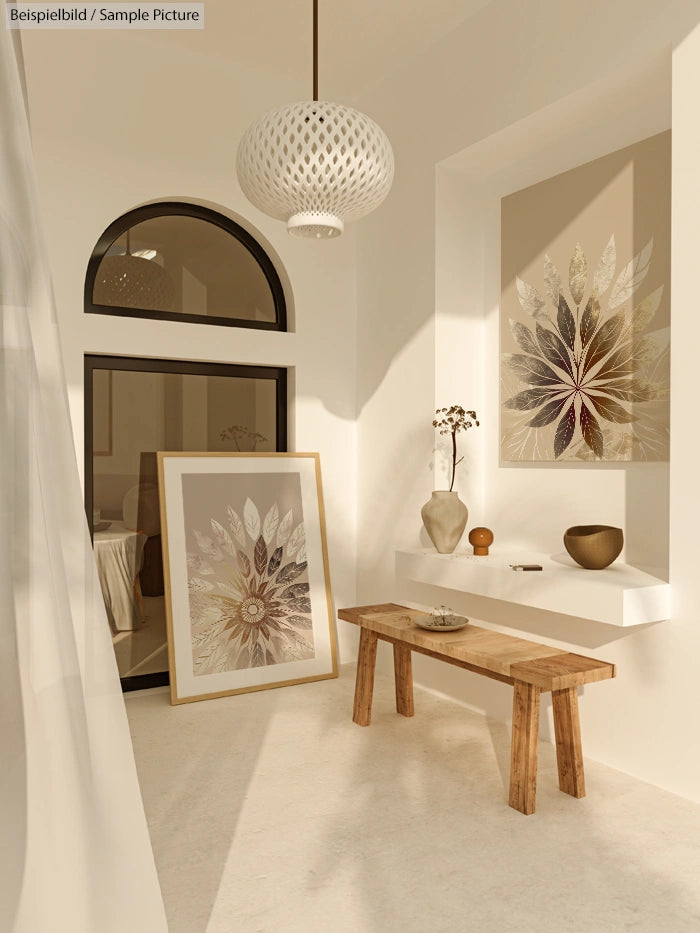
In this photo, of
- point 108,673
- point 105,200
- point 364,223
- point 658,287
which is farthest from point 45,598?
point 364,223

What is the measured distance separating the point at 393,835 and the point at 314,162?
6.50 ft

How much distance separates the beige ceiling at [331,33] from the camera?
336 cm

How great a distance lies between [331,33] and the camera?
357cm

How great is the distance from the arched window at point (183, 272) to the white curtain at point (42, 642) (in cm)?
268

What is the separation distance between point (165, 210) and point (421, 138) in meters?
1.36

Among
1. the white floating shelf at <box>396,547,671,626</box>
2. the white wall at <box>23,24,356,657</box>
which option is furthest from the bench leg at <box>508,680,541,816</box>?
the white wall at <box>23,24,356,657</box>

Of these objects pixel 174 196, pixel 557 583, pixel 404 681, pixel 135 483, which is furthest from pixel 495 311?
pixel 135 483

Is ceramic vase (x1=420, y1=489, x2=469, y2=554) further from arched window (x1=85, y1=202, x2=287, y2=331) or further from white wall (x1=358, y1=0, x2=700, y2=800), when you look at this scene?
arched window (x1=85, y1=202, x2=287, y2=331)

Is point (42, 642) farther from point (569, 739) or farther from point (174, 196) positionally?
point (174, 196)

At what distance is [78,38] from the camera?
3434mm

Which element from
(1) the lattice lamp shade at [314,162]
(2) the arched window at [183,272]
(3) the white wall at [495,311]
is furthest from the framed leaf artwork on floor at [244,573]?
(1) the lattice lamp shade at [314,162]

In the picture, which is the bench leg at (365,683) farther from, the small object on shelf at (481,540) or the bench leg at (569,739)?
the bench leg at (569,739)

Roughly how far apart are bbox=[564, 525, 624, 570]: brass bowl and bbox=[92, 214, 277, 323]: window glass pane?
85.7 inches

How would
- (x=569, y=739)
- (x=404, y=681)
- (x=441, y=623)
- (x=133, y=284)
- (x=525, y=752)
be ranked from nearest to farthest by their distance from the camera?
(x=525, y=752) < (x=569, y=739) < (x=441, y=623) < (x=404, y=681) < (x=133, y=284)
